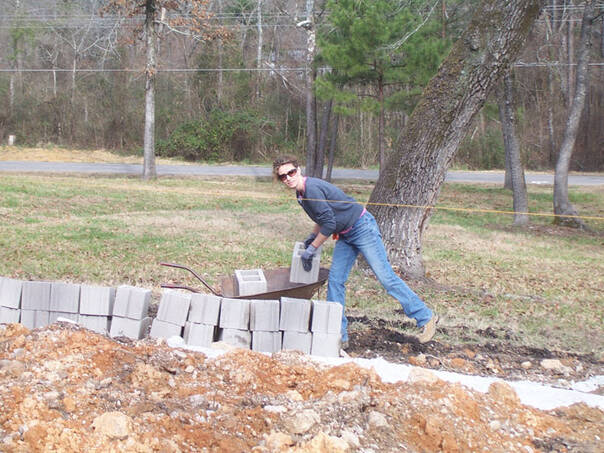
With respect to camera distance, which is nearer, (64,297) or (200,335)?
(200,335)

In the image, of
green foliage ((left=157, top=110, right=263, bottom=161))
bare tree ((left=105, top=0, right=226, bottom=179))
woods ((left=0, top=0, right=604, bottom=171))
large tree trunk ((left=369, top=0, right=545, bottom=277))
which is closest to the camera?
large tree trunk ((left=369, top=0, right=545, bottom=277))

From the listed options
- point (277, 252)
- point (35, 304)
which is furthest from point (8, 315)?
point (277, 252)

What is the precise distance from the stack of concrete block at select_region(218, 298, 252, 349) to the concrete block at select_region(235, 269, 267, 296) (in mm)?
271

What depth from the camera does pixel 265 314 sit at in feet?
15.7

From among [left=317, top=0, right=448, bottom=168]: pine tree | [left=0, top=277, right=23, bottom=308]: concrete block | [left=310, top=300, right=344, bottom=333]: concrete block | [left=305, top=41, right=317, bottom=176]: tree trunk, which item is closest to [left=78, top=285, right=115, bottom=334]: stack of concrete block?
[left=0, top=277, right=23, bottom=308]: concrete block

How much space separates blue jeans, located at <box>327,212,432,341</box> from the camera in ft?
17.8

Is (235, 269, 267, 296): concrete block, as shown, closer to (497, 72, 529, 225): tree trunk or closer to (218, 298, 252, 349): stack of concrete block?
(218, 298, 252, 349): stack of concrete block

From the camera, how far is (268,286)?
5613 mm

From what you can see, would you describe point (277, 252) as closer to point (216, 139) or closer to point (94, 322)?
point (94, 322)

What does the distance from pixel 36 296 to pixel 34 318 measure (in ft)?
0.57

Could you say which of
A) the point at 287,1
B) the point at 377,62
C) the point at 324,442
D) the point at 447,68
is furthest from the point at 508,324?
Answer: the point at 287,1

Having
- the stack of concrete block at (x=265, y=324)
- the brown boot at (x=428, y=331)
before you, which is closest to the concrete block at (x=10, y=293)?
the stack of concrete block at (x=265, y=324)

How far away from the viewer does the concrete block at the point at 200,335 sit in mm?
4805

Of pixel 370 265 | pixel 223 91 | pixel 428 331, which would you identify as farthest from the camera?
pixel 223 91
